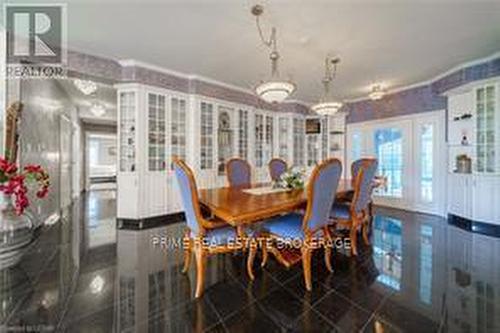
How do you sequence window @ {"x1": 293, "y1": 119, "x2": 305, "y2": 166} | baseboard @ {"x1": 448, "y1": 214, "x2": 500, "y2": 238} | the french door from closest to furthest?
baseboard @ {"x1": 448, "y1": 214, "x2": 500, "y2": 238} → the french door → window @ {"x1": 293, "y1": 119, "x2": 305, "y2": 166}

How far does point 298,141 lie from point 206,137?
2.94 metres

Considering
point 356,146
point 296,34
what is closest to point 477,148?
point 356,146

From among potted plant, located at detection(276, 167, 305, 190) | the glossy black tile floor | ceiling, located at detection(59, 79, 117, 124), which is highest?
ceiling, located at detection(59, 79, 117, 124)

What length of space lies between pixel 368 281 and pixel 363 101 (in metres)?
5.29

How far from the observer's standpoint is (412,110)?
5414 millimetres

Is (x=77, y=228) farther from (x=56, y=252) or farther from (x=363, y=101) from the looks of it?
(x=363, y=101)

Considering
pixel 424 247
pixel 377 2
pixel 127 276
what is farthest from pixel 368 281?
pixel 377 2

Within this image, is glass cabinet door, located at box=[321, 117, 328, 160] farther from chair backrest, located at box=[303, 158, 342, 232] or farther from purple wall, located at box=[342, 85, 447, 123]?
chair backrest, located at box=[303, 158, 342, 232]

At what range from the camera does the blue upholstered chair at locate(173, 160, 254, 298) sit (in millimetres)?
2074

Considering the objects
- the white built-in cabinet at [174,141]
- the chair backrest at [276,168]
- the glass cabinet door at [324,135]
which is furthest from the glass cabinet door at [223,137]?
the glass cabinet door at [324,135]

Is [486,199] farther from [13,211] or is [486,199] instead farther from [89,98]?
[89,98]

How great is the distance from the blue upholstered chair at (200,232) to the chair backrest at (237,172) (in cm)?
152

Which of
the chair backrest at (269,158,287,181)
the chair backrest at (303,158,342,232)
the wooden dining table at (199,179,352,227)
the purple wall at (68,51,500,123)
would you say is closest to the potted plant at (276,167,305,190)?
the wooden dining table at (199,179,352,227)

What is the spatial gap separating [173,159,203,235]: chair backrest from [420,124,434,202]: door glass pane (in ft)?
17.1
